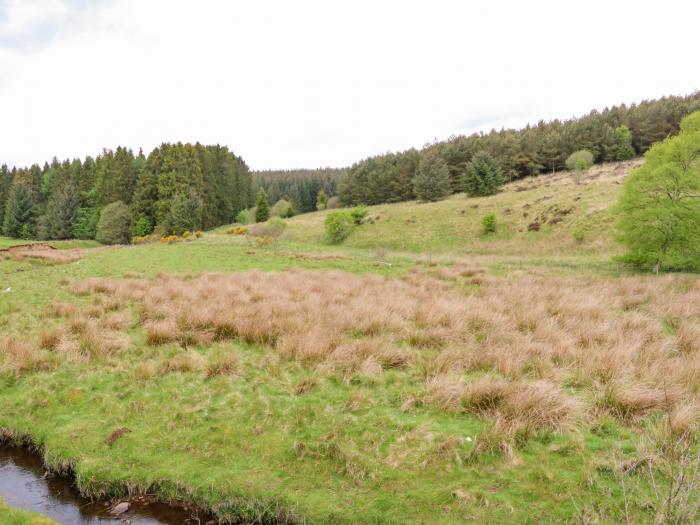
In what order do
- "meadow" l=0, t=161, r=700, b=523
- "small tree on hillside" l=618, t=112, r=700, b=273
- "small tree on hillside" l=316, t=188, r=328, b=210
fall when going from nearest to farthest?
"meadow" l=0, t=161, r=700, b=523 < "small tree on hillside" l=618, t=112, r=700, b=273 < "small tree on hillside" l=316, t=188, r=328, b=210

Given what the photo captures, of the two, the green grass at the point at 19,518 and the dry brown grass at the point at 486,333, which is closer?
the green grass at the point at 19,518

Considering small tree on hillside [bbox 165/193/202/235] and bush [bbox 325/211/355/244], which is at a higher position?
small tree on hillside [bbox 165/193/202/235]

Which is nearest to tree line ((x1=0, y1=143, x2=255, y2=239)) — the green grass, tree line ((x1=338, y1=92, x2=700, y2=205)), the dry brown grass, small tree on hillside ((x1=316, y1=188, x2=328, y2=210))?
small tree on hillside ((x1=316, y1=188, x2=328, y2=210))

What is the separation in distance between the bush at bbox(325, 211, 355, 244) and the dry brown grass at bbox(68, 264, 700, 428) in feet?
122

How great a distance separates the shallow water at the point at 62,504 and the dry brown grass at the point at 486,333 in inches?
142

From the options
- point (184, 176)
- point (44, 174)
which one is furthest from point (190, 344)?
point (44, 174)

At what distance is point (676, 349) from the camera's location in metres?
8.57

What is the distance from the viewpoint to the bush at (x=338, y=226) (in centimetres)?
5322

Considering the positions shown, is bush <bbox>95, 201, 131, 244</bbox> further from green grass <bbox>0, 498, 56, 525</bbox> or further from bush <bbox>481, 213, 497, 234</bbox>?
green grass <bbox>0, 498, 56, 525</bbox>

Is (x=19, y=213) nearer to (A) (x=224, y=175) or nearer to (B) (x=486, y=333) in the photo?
(A) (x=224, y=175)

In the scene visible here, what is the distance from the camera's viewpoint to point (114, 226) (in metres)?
61.4

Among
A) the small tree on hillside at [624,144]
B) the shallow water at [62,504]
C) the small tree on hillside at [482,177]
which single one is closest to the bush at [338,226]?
the small tree on hillside at [482,177]

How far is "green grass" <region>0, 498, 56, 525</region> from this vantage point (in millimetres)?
4551

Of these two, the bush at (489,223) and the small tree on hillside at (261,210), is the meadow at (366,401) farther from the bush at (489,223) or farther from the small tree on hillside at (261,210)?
the small tree on hillside at (261,210)
